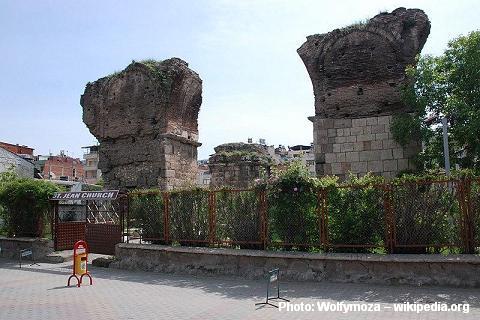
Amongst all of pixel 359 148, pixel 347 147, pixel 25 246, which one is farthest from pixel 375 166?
pixel 25 246

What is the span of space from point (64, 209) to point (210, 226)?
6.61 m

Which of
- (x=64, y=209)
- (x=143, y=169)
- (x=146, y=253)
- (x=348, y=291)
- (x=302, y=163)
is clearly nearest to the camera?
(x=348, y=291)

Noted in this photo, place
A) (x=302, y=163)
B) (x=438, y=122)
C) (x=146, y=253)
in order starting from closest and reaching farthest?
(x=302, y=163) → (x=146, y=253) → (x=438, y=122)

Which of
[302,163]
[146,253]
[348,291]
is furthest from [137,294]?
[302,163]

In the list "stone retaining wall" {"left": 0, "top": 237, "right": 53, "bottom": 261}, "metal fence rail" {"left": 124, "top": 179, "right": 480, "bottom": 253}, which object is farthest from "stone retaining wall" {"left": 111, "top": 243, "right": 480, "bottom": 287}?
"stone retaining wall" {"left": 0, "top": 237, "right": 53, "bottom": 261}

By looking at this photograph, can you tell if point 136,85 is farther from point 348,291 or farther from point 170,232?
point 348,291

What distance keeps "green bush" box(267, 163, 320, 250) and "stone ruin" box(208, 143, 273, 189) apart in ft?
35.8

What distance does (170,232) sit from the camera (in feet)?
36.3

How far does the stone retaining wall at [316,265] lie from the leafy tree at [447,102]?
5048 millimetres

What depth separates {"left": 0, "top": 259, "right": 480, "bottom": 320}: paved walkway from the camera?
21.1 feet

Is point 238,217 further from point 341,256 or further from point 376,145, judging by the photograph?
point 376,145

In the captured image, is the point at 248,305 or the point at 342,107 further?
the point at 342,107

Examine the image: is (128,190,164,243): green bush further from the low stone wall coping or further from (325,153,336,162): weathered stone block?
(325,153,336,162): weathered stone block

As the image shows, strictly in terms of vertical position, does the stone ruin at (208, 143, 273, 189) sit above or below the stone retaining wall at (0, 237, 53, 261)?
above
